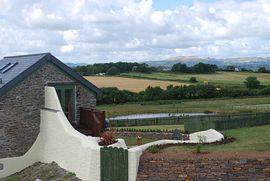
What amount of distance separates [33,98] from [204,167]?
1160 centimetres

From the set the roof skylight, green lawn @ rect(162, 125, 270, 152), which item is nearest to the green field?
the roof skylight

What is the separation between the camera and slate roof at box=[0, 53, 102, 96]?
1049 inches

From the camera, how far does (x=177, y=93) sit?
8088 centimetres

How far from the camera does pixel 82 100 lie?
29.3 meters

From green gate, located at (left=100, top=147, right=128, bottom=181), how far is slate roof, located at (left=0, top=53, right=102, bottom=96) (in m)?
8.19

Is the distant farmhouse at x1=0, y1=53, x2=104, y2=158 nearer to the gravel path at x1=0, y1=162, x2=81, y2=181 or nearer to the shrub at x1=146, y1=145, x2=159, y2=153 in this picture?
the gravel path at x1=0, y1=162, x2=81, y2=181

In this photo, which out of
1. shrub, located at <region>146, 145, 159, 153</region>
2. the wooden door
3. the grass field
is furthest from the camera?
the grass field

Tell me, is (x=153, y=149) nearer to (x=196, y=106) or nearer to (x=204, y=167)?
(x=204, y=167)

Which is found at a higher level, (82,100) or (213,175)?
(82,100)

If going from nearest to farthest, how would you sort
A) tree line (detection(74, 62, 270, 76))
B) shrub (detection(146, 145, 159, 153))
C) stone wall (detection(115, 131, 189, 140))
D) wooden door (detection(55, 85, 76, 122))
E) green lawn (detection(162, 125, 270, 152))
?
shrub (detection(146, 145, 159, 153)) → green lawn (detection(162, 125, 270, 152)) → wooden door (detection(55, 85, 76, 122)) → stone wall (detection(115, 131, 189, 140)) → tree line (detection(74, 62, 270, 76))

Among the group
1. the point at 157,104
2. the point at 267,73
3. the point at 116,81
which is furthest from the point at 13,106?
the point at 267,73

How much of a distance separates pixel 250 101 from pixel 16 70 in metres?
53.5

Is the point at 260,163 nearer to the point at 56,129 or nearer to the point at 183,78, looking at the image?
the point at 56,129

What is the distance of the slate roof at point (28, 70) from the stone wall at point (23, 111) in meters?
0.29
